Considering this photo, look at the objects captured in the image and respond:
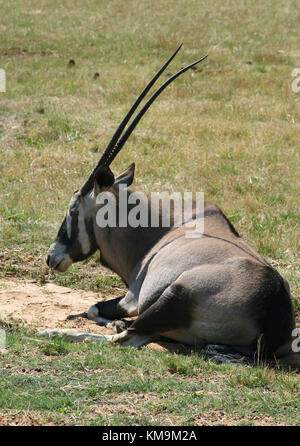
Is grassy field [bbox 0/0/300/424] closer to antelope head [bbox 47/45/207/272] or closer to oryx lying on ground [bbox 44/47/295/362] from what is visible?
oryx lying on ground [bbox 44/47/295/362]

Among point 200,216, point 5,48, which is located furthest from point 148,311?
point 5,48

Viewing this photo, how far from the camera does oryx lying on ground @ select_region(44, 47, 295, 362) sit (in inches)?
230

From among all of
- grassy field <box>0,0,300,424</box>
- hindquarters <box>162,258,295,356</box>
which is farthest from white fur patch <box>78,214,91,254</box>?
hindquarters <box>162,258,295,356</box>

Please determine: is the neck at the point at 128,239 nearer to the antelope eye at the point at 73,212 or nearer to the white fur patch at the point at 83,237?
the white fur patch at the point at 83,237

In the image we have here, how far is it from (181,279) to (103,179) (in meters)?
1.61

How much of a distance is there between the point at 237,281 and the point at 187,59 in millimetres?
14083

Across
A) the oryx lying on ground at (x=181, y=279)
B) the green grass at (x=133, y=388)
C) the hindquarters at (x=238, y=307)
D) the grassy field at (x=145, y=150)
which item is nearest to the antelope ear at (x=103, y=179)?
the oryx lying on ground at (x=181, y=279)

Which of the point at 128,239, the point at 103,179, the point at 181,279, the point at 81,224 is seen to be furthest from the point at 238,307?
the point at 81,224

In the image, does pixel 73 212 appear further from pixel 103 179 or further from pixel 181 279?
pixel 181 279

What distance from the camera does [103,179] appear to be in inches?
288

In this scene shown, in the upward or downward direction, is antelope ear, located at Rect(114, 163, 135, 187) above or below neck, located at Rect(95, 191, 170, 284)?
above

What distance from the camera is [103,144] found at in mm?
12859
